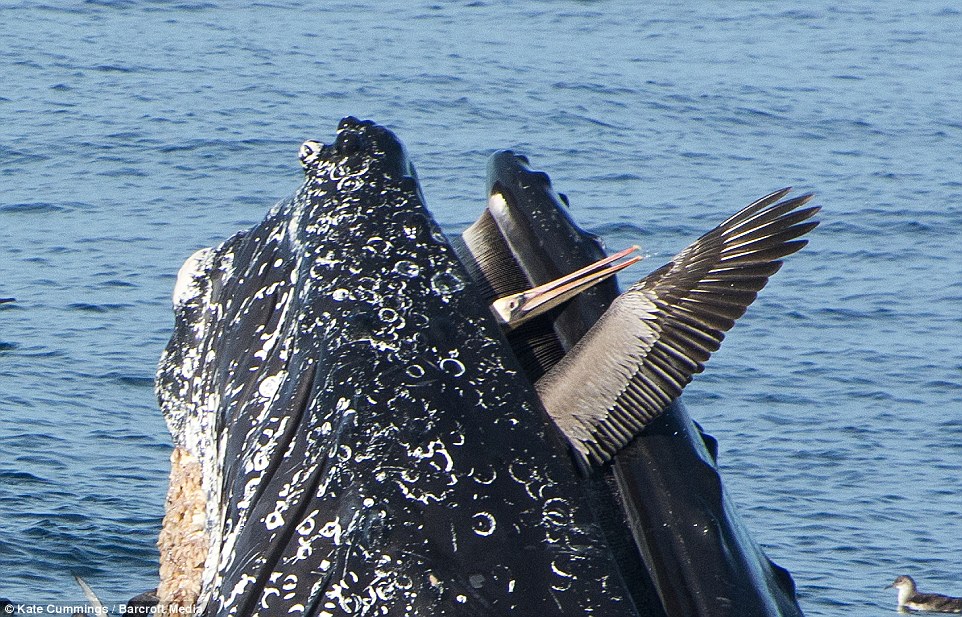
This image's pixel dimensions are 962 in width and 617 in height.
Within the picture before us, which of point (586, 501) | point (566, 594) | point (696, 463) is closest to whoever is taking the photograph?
point (566, 594)

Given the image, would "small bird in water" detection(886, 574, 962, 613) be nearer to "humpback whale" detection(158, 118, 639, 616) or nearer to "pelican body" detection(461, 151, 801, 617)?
"pelican body" detection(461, 151, 801, 617)

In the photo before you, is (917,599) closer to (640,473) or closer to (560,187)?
(640,473)

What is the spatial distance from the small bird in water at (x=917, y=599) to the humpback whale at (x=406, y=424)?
329 inches

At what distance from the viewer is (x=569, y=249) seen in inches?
148

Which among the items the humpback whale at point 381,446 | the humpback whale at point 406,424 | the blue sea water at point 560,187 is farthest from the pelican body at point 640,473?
the blue sea water at point 560,187

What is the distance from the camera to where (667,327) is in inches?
136

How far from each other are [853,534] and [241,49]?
1545cm

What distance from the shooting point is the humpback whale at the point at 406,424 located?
8.67ft

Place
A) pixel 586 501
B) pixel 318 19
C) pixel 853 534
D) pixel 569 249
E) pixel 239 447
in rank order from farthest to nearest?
pixel 318 19, pixel 853 534, pixel 569 249, pixel 239 447, pixel 586 501

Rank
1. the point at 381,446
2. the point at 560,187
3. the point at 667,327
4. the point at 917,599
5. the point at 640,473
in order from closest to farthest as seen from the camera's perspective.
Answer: the point at 381,446 → the point at 640,473 → the point at 667,327 → the point at 917,599 → the point at 560,187

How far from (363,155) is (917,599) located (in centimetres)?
900

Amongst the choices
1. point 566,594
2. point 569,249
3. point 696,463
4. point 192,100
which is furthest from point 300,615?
point 192,100

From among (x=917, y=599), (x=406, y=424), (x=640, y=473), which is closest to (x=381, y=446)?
(x=406, y=424)

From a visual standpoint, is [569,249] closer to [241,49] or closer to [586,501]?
[586,501]
